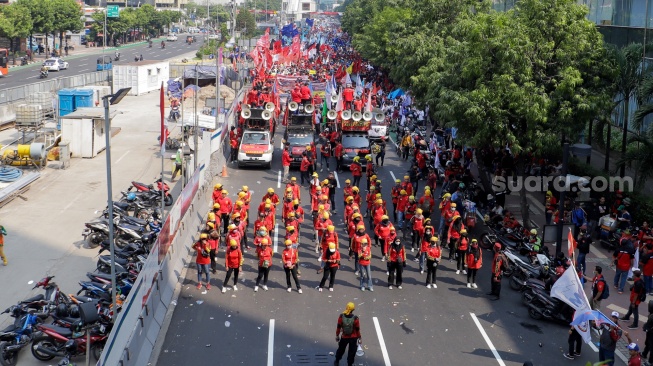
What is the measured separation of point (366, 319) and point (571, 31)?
1195cm

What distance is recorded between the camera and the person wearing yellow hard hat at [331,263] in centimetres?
1759

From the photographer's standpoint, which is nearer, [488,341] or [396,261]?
[488,341]

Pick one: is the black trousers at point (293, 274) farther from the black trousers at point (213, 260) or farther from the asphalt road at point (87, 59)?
the asphalt road at point (87, 59)

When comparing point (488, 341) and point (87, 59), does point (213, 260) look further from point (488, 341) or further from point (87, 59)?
point (87, 59)

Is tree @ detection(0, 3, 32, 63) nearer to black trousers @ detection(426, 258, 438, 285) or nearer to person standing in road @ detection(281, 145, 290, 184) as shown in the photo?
person standing in road @ detection(281, 145, 290, 184)

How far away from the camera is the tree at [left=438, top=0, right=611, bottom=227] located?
22.2 metres

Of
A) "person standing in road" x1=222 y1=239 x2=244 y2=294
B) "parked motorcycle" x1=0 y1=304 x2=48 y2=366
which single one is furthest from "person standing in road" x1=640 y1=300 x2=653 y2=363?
"parked motorcycle" x1=0 y1=304 x2=48 y2=366

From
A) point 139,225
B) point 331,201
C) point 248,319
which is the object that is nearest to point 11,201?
point 139,225

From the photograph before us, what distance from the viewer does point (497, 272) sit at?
1761cm

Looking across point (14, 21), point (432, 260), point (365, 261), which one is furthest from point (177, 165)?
point (14, 21)

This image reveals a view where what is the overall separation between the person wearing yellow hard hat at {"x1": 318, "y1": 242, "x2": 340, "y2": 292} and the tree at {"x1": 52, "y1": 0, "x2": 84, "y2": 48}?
73.9 m

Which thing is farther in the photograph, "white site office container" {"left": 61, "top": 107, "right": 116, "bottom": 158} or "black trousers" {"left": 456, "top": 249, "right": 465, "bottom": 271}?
"white site office container" {"left": 61, "top": 107, "right": 116, "bottom": 158}

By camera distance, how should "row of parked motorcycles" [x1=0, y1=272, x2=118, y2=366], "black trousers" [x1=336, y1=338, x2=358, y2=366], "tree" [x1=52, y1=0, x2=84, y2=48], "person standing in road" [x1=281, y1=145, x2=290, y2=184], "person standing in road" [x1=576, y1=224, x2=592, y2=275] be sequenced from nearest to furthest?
"row of parked motorcycles" [x1=0, y1=272, x2=118, y2=366], "black trousers" [x1=336, y1=338, x2=358, y2=366], "person standing in road" [x1=576, y1=224, x2=592, y2=275], "person standing in road" [x1=281, y1=145, x2=290, y2=184], "tree" [x1=52, y1=0, x2=84, y2=48]

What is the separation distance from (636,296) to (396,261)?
17.9ft
